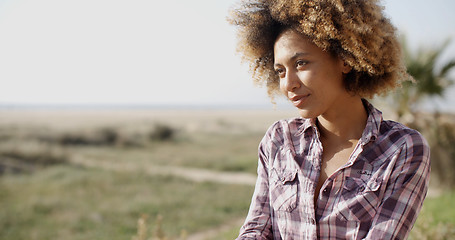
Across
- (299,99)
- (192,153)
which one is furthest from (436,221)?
(192,153)

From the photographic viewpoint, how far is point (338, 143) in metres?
1.67

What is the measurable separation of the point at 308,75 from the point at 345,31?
214 mm

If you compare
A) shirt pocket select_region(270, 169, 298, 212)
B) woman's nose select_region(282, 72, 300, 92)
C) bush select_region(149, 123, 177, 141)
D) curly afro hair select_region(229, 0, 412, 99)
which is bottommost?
bush select_region(149, 123, 177, 141)

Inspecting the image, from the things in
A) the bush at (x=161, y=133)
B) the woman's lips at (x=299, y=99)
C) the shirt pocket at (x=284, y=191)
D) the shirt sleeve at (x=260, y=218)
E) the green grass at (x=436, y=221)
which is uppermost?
the woman's lips at (x=299, y=99)

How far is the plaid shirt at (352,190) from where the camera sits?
4.64 ft

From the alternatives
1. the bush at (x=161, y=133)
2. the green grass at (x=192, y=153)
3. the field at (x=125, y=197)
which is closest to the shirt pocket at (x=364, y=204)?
the field at (x=125, y=197)

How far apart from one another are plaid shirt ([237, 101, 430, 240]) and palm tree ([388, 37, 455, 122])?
5.52 meters

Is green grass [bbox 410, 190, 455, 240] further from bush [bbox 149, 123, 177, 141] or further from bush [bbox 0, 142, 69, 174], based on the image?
bush [bbox 149, 123, 177, 141]

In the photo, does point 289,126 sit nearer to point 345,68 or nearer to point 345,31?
point 345,68

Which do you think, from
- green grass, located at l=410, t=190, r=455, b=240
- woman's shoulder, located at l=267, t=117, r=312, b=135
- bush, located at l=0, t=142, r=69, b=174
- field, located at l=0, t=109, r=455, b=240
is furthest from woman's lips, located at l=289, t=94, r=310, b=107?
bush, located at l=0, t=142, r=69, b=174

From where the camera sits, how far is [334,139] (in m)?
1.69

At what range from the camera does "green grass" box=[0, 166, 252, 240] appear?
26.0 ft

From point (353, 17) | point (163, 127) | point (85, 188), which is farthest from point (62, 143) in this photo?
point (353, 17)

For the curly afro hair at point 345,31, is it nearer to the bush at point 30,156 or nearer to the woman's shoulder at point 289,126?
the woman's shoulder at point 289,126
